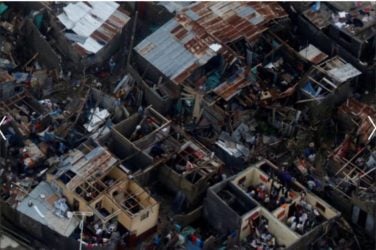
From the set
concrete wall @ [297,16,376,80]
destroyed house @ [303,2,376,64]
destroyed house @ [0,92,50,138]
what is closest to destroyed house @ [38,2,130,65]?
destroyed house @ [0,92,50,138]

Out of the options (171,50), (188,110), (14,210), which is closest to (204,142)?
(188,110)

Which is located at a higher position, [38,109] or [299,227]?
[38,109]

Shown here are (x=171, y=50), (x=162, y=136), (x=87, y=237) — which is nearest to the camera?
(x=87, y=237)

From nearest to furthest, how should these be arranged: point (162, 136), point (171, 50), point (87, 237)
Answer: point (87, 237) → point (162, 136) → point (171, 50)

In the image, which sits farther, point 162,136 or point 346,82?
point 346,82

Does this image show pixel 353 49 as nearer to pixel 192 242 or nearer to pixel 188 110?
pixel 188 110

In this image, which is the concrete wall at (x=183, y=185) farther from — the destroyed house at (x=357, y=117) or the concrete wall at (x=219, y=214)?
the destroyed house at (x=357, y=117)

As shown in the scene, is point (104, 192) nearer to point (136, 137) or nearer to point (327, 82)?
point (136, 137)
